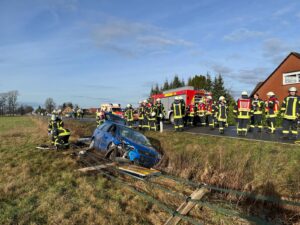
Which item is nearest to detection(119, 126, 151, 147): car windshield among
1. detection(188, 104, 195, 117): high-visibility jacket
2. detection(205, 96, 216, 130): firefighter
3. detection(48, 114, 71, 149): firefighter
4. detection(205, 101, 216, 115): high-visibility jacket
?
detection(48, 114, 71, 149): firefighter

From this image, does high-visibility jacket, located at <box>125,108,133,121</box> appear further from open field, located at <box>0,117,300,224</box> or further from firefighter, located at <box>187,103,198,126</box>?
open field, located at <box>0,117,300,224</box>

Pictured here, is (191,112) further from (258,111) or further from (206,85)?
(206,85)

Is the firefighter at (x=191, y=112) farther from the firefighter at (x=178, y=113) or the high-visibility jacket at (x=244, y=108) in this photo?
the high-visibility jacket at (x=244, y=108)

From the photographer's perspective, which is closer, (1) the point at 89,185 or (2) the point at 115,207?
(2) the point at 115,207

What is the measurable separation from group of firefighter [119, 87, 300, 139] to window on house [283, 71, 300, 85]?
44.2ft

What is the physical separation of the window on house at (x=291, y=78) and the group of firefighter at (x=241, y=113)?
44.2ft

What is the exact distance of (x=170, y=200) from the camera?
5.59m

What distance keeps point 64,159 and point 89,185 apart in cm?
326

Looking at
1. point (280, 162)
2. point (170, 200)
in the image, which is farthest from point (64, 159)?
point (280, 162)

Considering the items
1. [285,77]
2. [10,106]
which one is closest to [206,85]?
[285,77]

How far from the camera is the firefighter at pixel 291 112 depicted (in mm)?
10117

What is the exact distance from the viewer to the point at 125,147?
824 centimetres

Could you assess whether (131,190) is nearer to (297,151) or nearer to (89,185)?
(89,185)

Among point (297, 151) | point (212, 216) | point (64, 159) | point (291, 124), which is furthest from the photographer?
point (291, 124)
